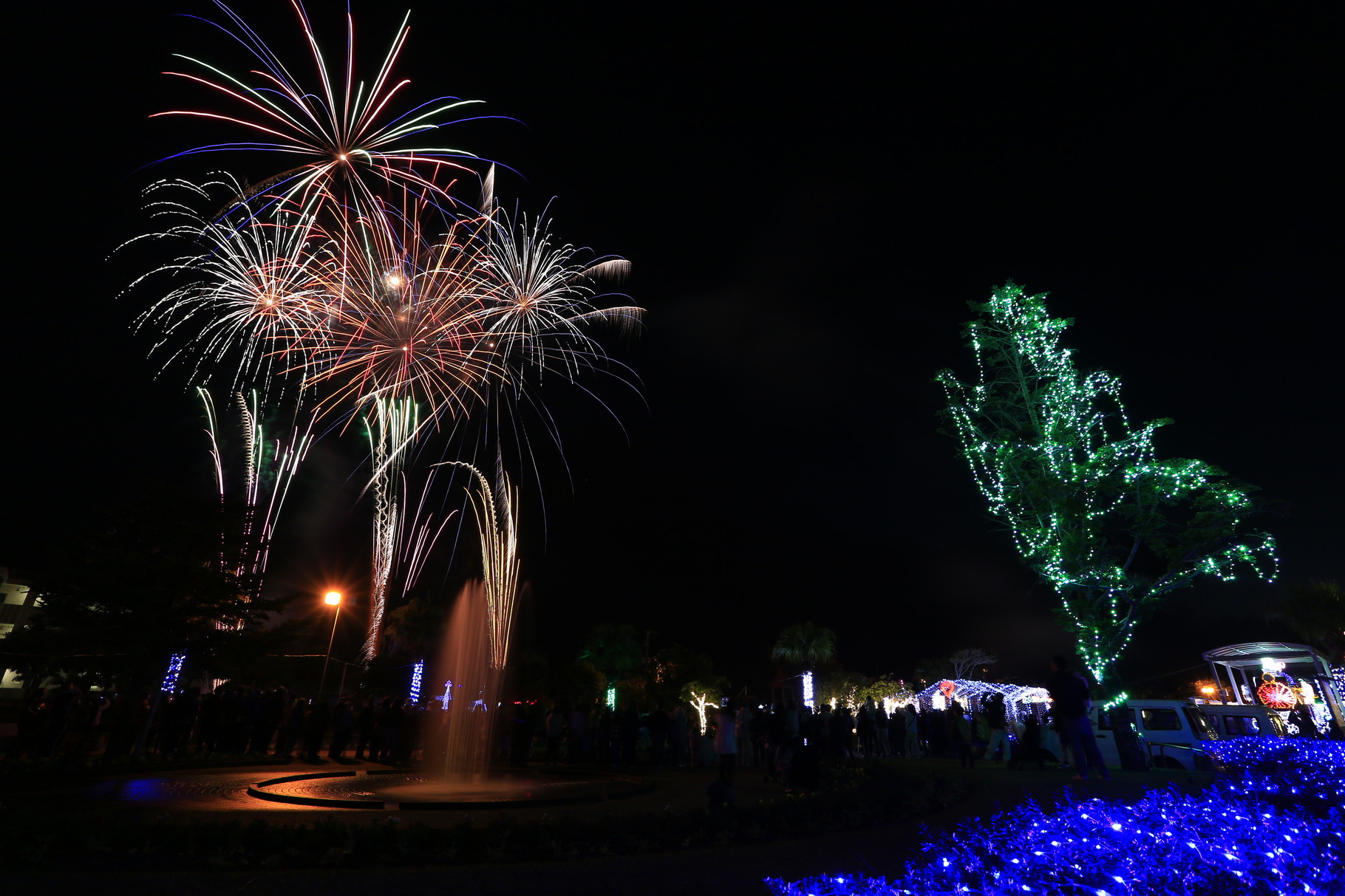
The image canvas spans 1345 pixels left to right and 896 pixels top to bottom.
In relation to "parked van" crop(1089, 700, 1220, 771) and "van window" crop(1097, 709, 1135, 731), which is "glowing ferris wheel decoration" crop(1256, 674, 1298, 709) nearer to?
"parked van" crop(1089, 700, 1220, 771)

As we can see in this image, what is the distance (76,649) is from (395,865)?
1824 centimetres

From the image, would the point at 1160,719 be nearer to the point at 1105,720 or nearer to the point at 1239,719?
the point at 1105,720

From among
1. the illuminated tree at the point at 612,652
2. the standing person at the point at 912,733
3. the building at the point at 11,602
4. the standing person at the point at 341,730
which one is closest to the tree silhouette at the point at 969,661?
the illuminated tree at the point at 612,652

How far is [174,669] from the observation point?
65.4 ft

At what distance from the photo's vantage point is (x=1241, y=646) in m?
31.3

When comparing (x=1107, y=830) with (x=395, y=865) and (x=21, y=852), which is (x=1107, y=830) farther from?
(x=21, y=852)

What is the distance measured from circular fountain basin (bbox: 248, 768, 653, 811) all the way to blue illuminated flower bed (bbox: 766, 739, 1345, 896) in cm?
779

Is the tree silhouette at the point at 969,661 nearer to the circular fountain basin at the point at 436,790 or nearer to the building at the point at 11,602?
the circular fountain basin at the point at 436,790

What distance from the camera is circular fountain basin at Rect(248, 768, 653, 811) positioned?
1092cm

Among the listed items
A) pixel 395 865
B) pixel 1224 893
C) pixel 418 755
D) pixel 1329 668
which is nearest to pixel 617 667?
pixel 418 755

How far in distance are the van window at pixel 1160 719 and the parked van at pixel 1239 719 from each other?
6.09 ft

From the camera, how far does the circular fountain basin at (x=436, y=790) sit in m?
10.9

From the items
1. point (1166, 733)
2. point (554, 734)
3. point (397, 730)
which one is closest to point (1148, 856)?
point (397, 730)

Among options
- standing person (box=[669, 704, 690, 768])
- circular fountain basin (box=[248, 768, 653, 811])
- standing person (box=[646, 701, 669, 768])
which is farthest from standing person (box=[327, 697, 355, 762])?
standing person (box=[669, 704, 690, 768])
